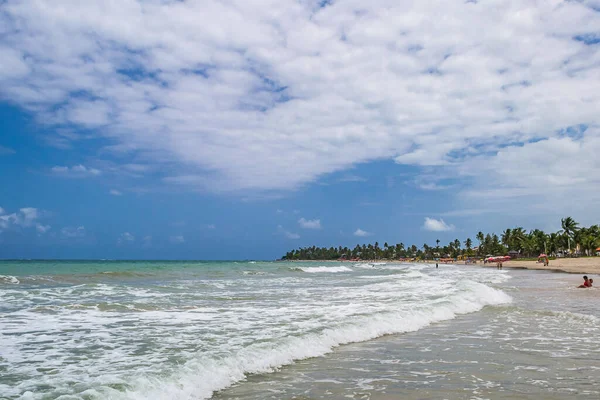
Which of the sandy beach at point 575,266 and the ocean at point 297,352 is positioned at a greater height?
the ocean at point 297,352

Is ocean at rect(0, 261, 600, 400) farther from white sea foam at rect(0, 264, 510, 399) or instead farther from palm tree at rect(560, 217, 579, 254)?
palm tree at rect(560, 217, 579, 254)

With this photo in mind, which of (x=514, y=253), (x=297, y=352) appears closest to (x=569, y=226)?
(x=514, y=253)

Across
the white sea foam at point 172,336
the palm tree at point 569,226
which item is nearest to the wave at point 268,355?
the white sea foam at point 172,336

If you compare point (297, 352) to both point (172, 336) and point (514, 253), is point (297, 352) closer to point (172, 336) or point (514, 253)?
point (172, 336)

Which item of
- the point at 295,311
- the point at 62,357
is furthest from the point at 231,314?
the point at 62,357

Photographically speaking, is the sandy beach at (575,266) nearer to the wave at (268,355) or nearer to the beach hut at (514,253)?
the wave at (268,355)

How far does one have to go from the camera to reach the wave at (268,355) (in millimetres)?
6879

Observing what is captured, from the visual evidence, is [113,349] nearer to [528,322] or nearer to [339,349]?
[339,349]

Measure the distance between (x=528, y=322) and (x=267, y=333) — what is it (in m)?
7.68

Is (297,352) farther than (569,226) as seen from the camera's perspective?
No

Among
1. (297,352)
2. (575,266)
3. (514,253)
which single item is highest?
(514,253)

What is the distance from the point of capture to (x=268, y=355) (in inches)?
350

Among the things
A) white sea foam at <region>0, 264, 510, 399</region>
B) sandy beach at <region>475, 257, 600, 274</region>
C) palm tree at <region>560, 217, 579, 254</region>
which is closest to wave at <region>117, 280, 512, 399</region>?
white sea foam at <region>0, 264, 510, 399</region>

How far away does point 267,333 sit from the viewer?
37.1ft
